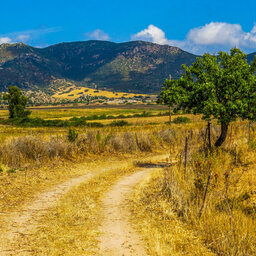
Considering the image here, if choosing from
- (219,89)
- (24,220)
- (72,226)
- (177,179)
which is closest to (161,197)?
(177,179)

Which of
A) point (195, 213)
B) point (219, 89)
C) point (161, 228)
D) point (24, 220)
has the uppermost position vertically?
point (219, 89)

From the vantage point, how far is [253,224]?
288 inches

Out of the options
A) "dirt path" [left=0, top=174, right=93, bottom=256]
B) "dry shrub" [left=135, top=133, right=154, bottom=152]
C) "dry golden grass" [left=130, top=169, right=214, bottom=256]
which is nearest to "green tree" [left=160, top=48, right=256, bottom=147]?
"dry golden grass" [left=130, top=169, right=214, bottom=256]

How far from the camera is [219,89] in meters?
14.9

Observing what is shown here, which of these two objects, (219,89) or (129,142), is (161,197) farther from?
(129,142)

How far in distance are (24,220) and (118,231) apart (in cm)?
324

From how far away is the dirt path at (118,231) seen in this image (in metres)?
7.06

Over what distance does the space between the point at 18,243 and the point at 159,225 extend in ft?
13.0

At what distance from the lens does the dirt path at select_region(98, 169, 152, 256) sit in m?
7.06

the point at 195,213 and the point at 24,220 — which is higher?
the point at 195,213

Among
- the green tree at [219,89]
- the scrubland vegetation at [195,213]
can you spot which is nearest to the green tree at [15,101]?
the green tree at [219,89]

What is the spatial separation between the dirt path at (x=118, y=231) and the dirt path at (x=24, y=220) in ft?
6.72

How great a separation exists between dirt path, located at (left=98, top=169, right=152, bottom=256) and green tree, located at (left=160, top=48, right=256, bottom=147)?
228 inches

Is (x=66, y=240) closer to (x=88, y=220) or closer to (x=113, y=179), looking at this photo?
(x=88, y=220)
